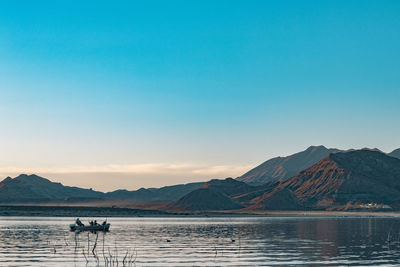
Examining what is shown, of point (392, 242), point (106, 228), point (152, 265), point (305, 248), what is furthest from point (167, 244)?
point (106, 228)

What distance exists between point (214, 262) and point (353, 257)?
61.6 ft

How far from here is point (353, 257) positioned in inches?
2899

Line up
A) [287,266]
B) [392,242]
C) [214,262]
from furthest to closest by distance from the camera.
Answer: [392,242]
[214,262]
[287,266]

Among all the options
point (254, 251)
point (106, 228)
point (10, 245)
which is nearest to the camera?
point (254, 251)

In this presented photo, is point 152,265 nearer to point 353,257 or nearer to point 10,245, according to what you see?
point 353,257

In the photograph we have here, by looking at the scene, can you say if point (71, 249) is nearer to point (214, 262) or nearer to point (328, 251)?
point (214, 262)

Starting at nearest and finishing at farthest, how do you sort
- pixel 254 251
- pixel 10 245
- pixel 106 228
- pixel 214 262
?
pixel 214 262 → pixel 254 251 → pixel 10 245 → pixel 106 228

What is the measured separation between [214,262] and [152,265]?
25.2 feet

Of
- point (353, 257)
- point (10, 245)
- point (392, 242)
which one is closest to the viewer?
point (353, 257)

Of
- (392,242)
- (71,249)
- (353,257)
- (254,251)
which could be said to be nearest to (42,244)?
(71,249)

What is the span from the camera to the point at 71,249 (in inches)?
3329

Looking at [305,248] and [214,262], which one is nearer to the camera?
[214,262]

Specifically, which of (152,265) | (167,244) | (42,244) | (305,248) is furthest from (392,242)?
(42,244)

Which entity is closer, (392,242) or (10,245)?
(10,245)
